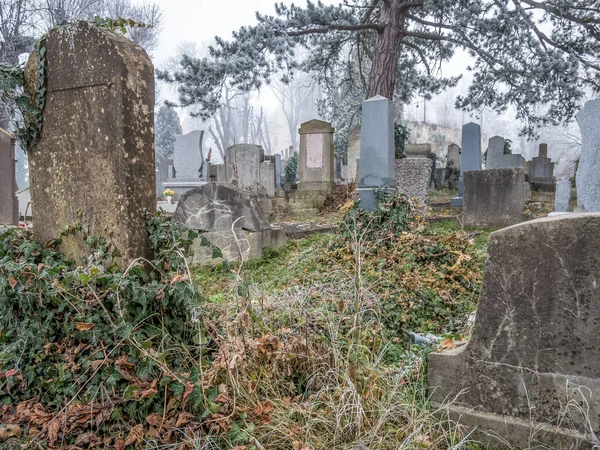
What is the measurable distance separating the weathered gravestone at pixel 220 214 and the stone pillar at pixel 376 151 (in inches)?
73.2

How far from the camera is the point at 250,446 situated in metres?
2.01

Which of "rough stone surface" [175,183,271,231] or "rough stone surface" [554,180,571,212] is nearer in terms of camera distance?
"rough stone surface" [175,183,271,231]

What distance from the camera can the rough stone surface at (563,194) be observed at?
8500 mm

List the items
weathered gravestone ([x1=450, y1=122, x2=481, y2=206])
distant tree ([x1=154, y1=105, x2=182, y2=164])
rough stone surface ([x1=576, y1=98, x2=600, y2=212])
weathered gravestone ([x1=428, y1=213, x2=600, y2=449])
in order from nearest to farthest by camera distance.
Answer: weathered gravestone ([x1=428, y1=213, x2=600, y2=449]), rough stone surface ([x1=576, y1=98, x2=600, y2=212]), weathered gravestone ([x1=450, y1=122, x2=481, y2=206]), distant tree ([x1=154, y1=105, x2=182, y2=164])

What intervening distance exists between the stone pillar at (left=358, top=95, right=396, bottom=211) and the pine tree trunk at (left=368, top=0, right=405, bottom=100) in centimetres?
510

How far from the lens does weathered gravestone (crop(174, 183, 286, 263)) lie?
6309 mm

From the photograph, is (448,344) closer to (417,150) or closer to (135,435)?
(135,435)

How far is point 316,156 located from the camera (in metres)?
13.6

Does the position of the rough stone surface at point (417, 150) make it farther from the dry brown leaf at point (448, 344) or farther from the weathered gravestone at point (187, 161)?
the dry brown leaf at point (448, 344)

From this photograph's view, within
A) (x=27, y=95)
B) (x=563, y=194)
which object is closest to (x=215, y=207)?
(x=27, y=95)

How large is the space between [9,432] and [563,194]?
9474 millimetres

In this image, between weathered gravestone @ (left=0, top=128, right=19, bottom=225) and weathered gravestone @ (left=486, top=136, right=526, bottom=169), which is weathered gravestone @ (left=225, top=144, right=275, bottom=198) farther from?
weathered gravestone @ (left=486, top=136, right=526, bottom=169)

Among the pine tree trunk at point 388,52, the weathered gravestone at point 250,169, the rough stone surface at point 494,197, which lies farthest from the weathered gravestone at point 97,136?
the weathered gravestone at point 250,169

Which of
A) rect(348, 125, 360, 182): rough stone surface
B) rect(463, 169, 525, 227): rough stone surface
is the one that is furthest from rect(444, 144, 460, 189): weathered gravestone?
rect(463, 169, 525, 227): rough stone surface
